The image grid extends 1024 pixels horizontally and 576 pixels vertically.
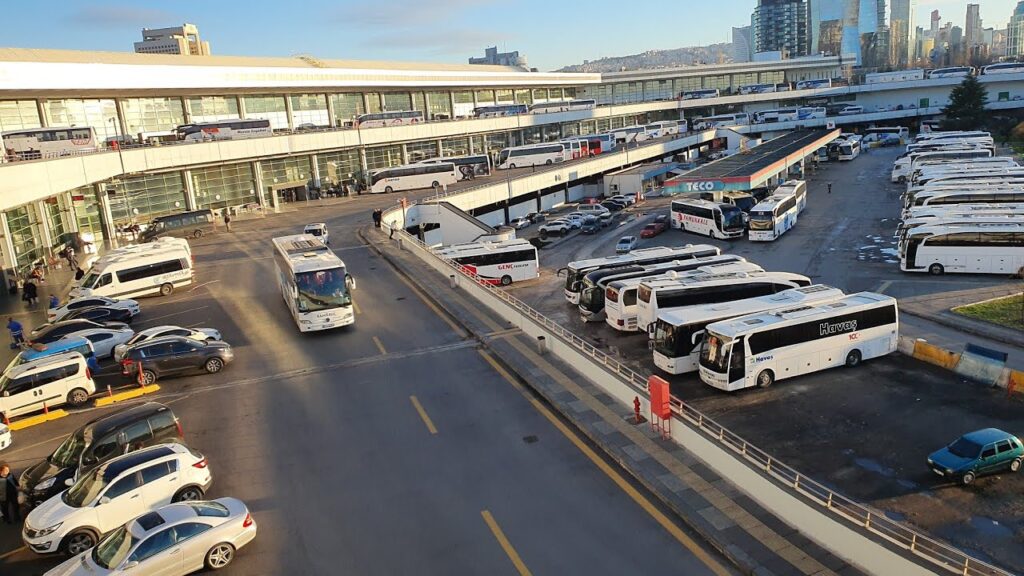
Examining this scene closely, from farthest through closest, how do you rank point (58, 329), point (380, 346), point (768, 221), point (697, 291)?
point (768, 221), point (697, 291), point (58, 329), point (380, 346)

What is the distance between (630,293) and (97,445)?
A: 15932 millimetres

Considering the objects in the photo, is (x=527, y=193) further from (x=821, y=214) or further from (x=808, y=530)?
(x=808, y=530)

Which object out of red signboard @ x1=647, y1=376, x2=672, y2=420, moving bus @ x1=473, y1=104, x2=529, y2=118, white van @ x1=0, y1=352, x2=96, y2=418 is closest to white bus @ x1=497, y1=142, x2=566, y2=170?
moving bus @ x1=473, y1=104, x2=529, y2=118

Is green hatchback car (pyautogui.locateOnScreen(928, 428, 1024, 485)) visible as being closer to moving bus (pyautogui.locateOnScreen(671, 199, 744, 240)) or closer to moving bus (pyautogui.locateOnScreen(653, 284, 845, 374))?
moving bus (pyautogui.locateOnScreen(653, 284, 845, 374))

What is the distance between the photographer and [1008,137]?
8300 centimetres

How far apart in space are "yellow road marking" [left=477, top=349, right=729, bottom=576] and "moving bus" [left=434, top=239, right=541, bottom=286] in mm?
15650

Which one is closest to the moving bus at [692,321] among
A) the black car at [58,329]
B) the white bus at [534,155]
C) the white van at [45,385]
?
the white van at [45,385]

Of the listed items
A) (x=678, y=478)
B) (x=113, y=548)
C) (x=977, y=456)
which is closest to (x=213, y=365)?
(x=113, y=548)

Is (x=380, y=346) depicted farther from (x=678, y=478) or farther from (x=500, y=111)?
(x=500, y=111)

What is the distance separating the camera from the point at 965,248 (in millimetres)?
29844

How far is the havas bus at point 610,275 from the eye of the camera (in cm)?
2581

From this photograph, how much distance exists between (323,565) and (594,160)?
198 feet

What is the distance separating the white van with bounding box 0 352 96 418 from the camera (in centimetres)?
1795

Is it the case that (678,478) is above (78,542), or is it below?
below
